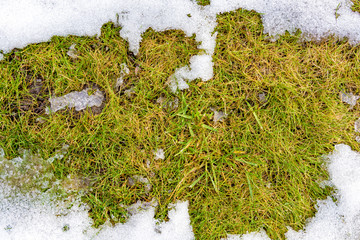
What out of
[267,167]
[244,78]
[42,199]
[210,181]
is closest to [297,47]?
[244,78]

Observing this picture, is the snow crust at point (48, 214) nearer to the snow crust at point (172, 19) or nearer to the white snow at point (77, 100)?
the white snow at point (77, 100)

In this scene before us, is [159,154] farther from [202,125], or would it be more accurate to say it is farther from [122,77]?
[122,77]

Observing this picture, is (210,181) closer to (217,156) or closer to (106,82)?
(217,156)

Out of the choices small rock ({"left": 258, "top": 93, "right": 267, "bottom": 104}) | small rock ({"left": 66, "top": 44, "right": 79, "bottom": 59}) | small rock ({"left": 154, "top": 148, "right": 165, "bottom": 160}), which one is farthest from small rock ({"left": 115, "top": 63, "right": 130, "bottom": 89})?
small rock ({"left": 258, "top": 93, "right": 267, "bottom": 104})

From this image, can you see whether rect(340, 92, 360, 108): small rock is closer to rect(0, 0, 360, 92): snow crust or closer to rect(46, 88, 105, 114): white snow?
rect(0, 0, 360, 92): snow crust

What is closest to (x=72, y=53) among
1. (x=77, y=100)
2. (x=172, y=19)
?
(x=77, y=100)

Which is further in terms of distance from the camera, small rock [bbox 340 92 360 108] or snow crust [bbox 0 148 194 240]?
small rock [bbox 340 92 360 108]
